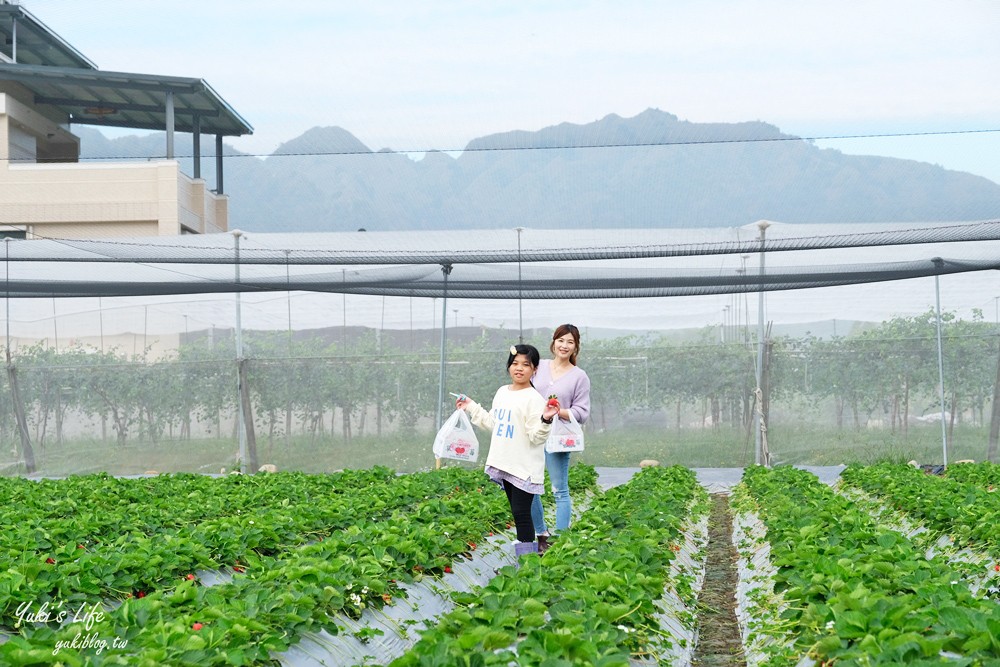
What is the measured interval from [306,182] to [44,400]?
494cm

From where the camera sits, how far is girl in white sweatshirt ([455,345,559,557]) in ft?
19.1

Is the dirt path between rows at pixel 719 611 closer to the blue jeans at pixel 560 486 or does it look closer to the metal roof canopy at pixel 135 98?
the blue jeans at pixel 560 486

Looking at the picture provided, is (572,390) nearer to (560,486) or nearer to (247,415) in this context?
(560,486)

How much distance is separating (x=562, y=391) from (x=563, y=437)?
0.30 metres

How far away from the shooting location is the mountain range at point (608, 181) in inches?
357

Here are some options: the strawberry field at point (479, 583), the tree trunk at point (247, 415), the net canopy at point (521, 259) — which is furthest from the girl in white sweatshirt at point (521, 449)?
the tree trunk at point (247, 415)

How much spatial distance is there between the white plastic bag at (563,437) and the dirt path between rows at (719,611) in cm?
116

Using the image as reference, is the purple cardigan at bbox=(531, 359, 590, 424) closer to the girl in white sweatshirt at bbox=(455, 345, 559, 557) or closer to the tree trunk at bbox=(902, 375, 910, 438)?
the girl in white sweatshirt at bbox=(455, 345, 559, 557)

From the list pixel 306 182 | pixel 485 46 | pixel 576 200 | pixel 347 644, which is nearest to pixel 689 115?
pixel 576 200

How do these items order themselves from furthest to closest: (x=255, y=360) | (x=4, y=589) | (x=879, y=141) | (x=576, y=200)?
(x=255, y=360), (x=576, y=200), (x=879, y=141), (x=4, y=589)

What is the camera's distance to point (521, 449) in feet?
19.2

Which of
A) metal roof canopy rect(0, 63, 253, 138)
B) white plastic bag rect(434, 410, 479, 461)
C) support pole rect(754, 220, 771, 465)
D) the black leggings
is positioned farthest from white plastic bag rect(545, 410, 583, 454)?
metal roof canopy rect(0, 63, 253, 138)

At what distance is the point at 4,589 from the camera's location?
3.76 m

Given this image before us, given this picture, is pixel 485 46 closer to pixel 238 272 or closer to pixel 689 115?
pixel 689 115
